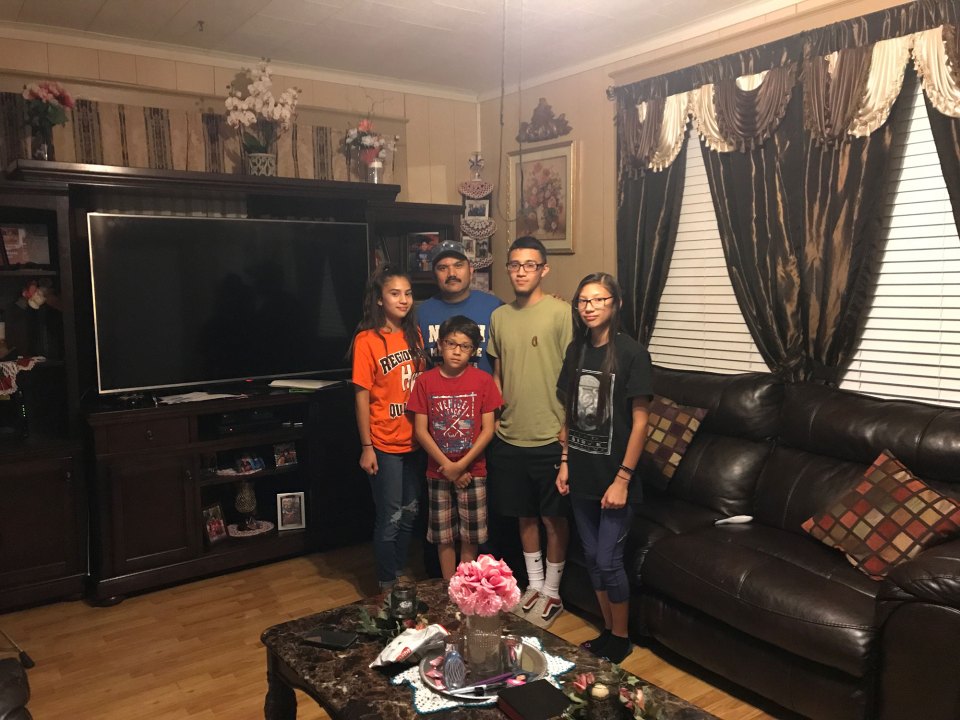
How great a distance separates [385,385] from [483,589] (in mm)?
1456

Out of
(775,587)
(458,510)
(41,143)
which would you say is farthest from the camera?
(41,143)

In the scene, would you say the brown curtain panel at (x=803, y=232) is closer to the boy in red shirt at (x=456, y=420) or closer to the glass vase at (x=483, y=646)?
the boy in red shirt at (x=456, y=420)

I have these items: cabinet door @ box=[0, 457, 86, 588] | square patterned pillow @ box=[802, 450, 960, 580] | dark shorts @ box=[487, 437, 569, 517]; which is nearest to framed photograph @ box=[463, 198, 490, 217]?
dark shorts @ box=[487, 437, 569, 517]

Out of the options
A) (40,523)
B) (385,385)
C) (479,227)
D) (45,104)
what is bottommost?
(40,523)

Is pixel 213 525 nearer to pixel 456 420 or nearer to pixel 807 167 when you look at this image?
pixel 456 420

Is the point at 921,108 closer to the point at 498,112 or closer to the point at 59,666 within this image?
the point at 498,112

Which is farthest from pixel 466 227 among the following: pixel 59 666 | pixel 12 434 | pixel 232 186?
pixel 59 666

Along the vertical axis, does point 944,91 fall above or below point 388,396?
above

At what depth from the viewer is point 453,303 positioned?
10.8 feet

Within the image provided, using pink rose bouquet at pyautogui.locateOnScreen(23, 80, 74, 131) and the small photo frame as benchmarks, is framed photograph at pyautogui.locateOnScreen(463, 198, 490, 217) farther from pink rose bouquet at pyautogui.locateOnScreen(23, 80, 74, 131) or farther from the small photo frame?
pink rose bouquet at pyautogui.locateOnScreen(23, 80, 74, 131)

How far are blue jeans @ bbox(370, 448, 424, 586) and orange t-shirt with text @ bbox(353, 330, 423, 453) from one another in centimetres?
7

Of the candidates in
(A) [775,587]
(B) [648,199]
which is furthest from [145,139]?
(A) [775,587]

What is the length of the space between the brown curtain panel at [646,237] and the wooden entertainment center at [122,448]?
4.95 feet

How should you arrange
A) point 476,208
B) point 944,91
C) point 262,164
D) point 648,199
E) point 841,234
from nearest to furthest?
point 944,91, point 841,234, point 648,199, point 262,164, point 476,208
